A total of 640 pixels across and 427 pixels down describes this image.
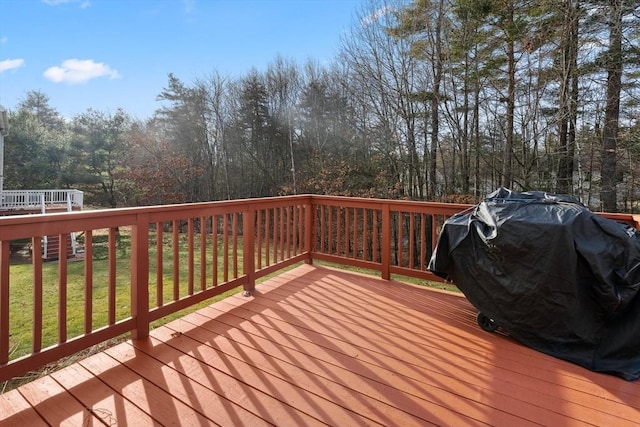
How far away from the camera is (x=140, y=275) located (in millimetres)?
2102

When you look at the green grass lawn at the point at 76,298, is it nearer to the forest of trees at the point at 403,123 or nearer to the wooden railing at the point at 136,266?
the wooden railing at the point at 136,266

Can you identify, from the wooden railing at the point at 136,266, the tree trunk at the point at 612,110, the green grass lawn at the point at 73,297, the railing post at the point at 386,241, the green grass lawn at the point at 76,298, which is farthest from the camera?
the tree trunk at the point at 612,110

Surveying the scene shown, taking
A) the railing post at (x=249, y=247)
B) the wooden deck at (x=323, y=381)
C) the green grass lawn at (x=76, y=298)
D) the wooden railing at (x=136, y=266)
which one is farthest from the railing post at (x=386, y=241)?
the railing post at (x=249, y=247)

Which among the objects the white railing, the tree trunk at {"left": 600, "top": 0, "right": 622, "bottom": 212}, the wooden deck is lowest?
the wooden deck

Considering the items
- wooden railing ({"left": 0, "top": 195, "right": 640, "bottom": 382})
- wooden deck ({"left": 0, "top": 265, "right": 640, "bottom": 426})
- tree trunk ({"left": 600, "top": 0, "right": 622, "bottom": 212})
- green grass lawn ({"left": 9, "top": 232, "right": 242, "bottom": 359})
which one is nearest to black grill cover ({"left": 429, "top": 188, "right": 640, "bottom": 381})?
wooden deck ({"left": 0, "top": 265, "right": 640, "bottom": 426})

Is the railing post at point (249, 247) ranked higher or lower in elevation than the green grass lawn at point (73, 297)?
higher

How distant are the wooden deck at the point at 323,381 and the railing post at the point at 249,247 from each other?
19.5 inches

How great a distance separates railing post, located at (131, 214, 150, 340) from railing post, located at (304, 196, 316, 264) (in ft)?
6.65

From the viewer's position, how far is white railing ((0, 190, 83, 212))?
27.0 feet

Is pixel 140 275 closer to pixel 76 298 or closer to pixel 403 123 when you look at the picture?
pixel 76 298

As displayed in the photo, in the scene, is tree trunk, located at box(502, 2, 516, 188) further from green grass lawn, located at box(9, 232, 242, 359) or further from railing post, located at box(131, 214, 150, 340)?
railing post, located at box(131, 214, 150, 340)

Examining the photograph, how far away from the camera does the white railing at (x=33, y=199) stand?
823 cm

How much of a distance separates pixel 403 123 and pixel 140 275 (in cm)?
611

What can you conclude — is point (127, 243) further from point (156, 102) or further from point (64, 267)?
point (64, 267)
